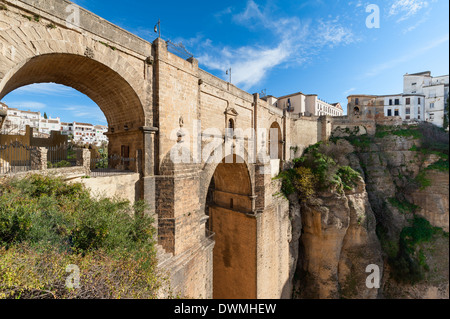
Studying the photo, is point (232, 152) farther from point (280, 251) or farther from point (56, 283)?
point (56, 283)

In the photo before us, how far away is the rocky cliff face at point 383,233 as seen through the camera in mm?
16250

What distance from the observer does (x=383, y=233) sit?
18.5 m

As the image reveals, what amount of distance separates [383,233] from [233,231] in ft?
49.7

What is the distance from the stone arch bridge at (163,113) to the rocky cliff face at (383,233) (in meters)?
5.35

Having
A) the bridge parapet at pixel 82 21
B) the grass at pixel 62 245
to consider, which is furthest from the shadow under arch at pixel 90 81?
the grass at pixel 62 245

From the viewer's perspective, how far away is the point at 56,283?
3.22 metres

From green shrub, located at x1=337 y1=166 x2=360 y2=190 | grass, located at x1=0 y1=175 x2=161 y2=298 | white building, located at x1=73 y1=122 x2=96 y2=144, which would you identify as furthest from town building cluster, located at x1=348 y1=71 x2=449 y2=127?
white building, located at x1=73 y1=122 x2=96 y2=144

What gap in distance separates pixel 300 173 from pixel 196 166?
1221cm

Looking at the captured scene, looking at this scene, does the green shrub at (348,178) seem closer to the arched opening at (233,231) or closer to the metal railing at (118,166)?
the arched opening at (233,231)

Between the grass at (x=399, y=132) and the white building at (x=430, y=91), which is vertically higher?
the white building at (x=430, y=91)

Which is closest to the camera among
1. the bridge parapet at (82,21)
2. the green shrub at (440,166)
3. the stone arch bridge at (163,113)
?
the bridge parapet at (82,21)

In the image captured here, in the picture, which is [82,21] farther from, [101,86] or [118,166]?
[118,166]

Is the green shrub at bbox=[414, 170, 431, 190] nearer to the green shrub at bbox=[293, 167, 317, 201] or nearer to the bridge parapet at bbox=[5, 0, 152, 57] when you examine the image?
the green shrub at bbox=[293, 167, 317, 201]
